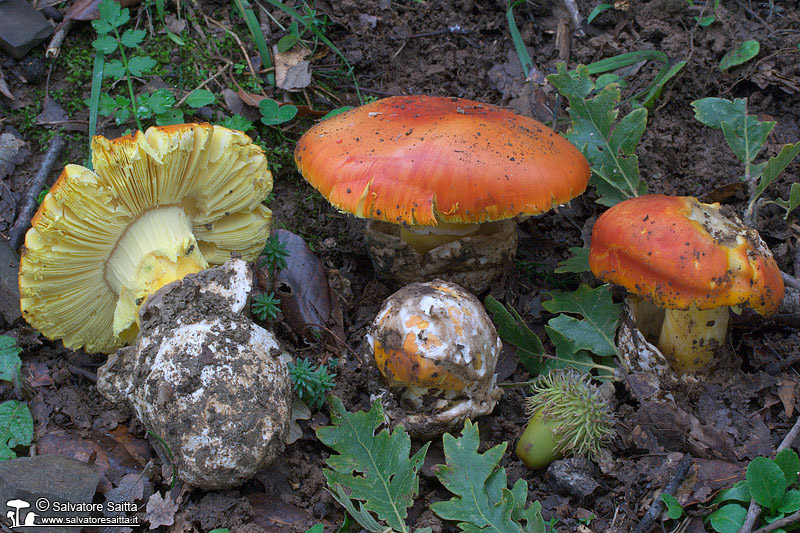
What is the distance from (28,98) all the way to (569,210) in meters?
3.36

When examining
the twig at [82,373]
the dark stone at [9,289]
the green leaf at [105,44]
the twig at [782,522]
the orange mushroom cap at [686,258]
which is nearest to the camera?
the twig at [782,522]

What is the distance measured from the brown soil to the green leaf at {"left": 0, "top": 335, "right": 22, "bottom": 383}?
0.24ft

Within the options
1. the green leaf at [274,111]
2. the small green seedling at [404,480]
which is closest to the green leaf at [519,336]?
the small green seedling at [404,480]

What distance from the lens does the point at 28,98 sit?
3.66 m

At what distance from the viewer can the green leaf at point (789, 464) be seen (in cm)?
218

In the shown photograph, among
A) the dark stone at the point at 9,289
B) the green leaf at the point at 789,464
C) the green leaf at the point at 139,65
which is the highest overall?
the green leaf at the point at 139,65

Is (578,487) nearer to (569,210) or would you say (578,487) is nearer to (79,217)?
(569,210)

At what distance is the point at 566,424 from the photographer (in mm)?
2438

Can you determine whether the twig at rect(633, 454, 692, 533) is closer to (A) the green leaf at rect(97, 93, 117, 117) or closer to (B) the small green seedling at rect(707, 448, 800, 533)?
(B) the small green seedling at rect(707, 448, 800, 533)

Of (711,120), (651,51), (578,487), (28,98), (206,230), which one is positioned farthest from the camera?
(651,51)

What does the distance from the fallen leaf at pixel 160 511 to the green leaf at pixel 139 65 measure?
2444 mm

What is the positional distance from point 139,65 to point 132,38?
22 cm

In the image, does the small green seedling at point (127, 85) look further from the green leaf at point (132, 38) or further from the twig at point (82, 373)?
the twig at point (82, 373)

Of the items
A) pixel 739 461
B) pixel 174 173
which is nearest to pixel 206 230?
pixel 174 173
